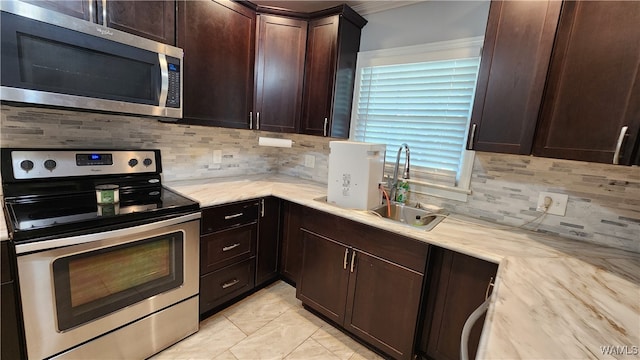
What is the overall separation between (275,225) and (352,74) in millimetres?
1403

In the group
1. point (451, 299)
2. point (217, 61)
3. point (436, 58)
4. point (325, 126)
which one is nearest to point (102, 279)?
point (217, 61)

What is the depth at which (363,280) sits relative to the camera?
170 cm

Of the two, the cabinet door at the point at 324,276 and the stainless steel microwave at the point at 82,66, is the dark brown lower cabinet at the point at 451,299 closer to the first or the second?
the cabinet door at the point at 324,276

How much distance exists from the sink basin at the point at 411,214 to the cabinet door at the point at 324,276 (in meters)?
0.39

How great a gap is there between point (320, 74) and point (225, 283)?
1737mm

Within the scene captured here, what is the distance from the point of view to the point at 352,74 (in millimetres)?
2242

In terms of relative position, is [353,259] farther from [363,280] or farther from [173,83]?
[173,83]

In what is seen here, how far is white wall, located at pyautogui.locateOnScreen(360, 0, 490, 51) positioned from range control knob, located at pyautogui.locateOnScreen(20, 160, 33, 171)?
7.45ft

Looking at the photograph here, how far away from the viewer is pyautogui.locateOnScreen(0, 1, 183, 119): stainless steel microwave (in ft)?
3.64

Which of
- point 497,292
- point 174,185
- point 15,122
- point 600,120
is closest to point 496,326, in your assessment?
point 497,292

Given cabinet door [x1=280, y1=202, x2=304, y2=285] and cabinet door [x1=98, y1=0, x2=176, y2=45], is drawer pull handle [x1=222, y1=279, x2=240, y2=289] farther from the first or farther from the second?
cabinet door [x1=98, y1=0, x2=176, y2=45]

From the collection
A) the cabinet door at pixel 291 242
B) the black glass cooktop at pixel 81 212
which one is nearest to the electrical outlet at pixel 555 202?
the cabinet door at pixel 291 242

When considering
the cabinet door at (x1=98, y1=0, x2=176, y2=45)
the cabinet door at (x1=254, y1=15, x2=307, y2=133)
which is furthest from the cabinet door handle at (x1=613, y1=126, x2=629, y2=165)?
the cabinet door at (x1=98, y1=0, x2=176, y2=45)

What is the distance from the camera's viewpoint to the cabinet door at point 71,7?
3.88 feet
